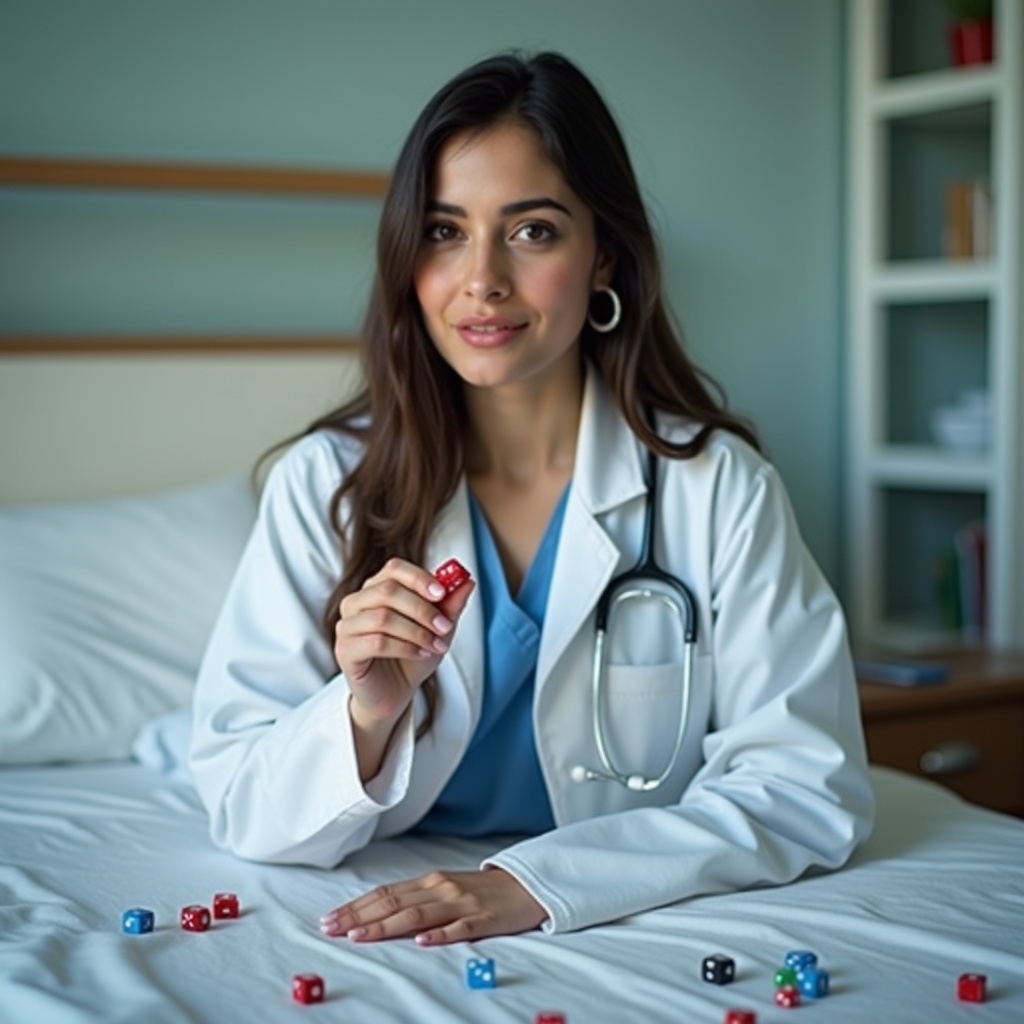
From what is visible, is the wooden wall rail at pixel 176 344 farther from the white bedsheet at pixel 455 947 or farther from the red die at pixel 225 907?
the red die at pixel 225 907

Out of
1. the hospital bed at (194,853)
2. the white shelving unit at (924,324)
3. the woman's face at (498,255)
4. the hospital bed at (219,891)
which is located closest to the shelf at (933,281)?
the white shelving unit at (924,324)

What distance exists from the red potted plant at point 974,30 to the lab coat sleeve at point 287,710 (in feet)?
6.75

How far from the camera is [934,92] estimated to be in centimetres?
348

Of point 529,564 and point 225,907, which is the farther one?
point 529,564

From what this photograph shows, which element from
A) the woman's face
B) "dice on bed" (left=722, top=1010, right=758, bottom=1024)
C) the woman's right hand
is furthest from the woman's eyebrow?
"dice on bed" (left=722, top=1010, right=758, bottom=1024)

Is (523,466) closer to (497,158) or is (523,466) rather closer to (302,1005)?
(497,158)

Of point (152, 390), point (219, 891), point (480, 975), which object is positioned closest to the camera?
point (480, 975)

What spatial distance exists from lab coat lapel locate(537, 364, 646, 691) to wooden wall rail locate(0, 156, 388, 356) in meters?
1.05

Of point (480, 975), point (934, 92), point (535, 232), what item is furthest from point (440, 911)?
point (934, 92)

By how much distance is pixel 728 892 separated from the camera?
5.77ft

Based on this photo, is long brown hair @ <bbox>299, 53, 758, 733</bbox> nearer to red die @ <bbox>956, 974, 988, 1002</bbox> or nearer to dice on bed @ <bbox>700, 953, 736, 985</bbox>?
dice on bed @ <bbox>700, 953, 736, 985</bbox>

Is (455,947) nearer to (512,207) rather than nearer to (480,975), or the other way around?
(480,975)

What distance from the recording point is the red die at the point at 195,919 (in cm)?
159

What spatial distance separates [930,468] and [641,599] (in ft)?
5.84
